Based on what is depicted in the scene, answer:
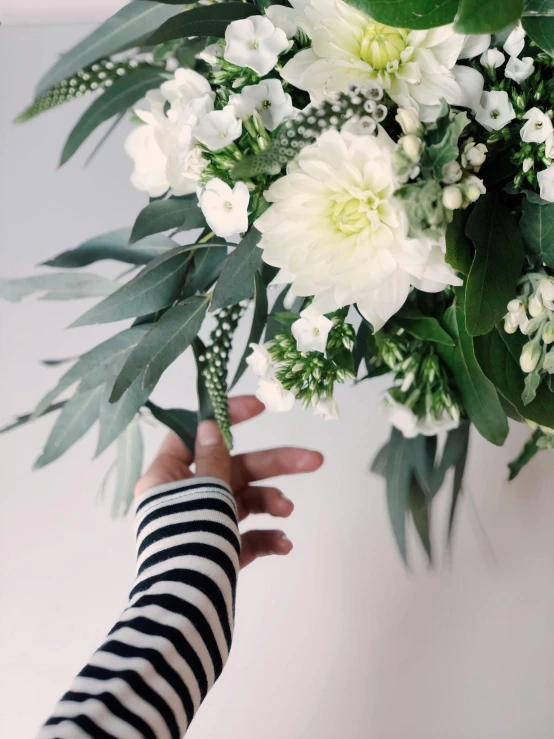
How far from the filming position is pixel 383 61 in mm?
288

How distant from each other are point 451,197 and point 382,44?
8 centimetres

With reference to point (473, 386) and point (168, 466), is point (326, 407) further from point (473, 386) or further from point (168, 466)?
point (168, 466)

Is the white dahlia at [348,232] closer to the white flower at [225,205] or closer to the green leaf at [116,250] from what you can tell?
the white flower at [225,205]

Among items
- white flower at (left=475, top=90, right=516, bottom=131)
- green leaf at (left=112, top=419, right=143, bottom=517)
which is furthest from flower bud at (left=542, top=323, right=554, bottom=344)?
green leaf at (left=112, top=419, right=143, bottom=517)

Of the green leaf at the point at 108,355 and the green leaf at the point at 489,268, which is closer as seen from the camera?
the green leaf at the point at 489,268

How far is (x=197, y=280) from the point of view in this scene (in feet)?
1.47

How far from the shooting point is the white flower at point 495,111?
0.30 m

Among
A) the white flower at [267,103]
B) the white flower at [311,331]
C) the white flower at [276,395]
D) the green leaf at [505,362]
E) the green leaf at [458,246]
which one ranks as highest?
the white flower at [267,103]

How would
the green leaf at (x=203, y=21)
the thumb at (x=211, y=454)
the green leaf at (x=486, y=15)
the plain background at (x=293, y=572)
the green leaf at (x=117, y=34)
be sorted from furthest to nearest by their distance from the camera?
the plain background at (x=293, y=572) → the thumb at (x=211, y=454) → the green leaf at (x=117, y=34) → the green leaf at (x=203, y=21) → the green leaf at (x=486, y=15)

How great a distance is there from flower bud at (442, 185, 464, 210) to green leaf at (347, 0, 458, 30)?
7 centimetres

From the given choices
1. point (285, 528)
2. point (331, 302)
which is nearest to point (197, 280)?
point (331, 302)

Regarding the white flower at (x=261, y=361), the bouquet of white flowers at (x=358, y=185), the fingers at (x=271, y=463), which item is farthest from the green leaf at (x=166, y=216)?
the fingers at (x=271, y=463)

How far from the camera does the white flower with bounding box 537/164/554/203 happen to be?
0.30m

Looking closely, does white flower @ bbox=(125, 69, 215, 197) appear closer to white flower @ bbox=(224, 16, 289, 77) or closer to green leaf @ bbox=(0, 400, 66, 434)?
white flower @ bbox=(224, 16, 289, 77)
